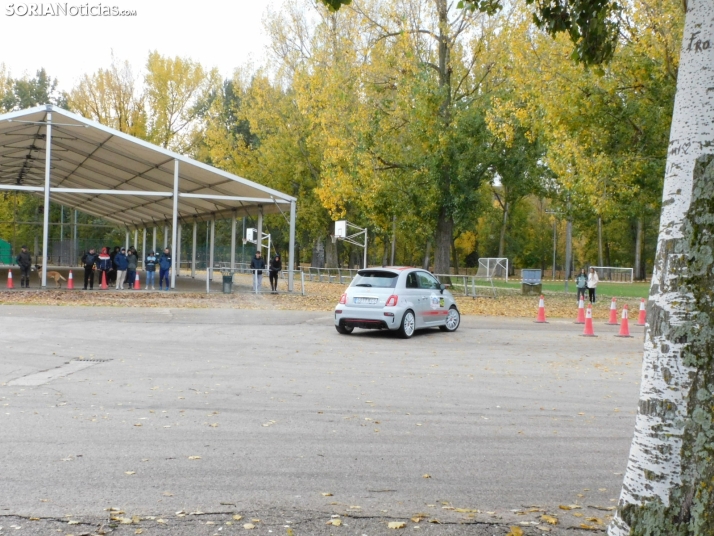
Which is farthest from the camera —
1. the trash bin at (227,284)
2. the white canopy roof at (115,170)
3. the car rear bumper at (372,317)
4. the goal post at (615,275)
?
the goal post at (615,275)

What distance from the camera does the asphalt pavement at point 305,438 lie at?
5.33 meters

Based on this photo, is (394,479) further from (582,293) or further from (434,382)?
(582,293)

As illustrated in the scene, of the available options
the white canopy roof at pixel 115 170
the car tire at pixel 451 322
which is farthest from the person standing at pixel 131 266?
the car tire at pixel 451 322

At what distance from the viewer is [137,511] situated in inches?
208

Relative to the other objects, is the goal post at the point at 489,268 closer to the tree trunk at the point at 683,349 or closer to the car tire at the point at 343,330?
the car tire at the point at 343,330

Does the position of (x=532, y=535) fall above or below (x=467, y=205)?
below

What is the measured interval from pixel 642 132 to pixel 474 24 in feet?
38.6

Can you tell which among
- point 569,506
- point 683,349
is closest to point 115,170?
point 569,506

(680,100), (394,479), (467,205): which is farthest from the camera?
(467,205)

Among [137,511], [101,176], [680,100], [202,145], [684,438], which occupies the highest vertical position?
[202,145]

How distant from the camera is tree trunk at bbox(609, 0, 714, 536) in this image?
4082 millimetres

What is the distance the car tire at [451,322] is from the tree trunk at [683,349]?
1493 cm

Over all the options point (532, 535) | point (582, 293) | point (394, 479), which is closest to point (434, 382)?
point (394, 479)

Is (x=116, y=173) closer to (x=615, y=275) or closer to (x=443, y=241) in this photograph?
(x=443, y=241)
